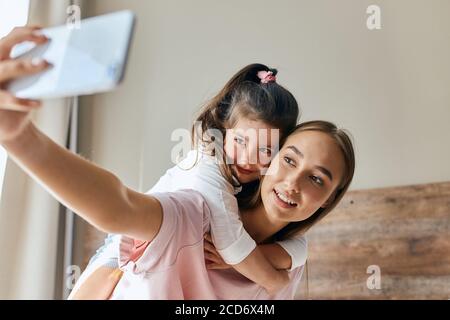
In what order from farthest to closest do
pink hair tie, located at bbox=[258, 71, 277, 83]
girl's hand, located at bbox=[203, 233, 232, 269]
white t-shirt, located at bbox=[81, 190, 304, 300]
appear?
pink hair tie, located at bbox=[258, 71, 277, 83]
girl's hand, located at bbox=[203, 233, 232, 269]
white t-shirt, located at bbox=[81, 190, 304, 300]

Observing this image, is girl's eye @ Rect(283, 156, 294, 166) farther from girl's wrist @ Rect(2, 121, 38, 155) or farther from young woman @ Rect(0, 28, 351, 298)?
girl's wrist @ Rect(2, 121, 38, 155)

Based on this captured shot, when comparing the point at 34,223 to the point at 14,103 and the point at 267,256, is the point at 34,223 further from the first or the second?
the point at 14,103

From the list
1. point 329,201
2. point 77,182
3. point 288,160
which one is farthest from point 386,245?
point 77,182

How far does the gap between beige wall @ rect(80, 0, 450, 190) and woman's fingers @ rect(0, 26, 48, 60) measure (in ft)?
1.29

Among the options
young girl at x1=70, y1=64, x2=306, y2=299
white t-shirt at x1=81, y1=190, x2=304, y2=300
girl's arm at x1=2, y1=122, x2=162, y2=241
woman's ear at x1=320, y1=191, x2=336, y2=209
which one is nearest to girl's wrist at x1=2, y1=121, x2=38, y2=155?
girl's arm at x1=2, y1=122, x2=162, y2=241

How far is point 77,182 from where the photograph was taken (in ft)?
1.65

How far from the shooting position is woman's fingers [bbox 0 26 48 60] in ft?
1.66

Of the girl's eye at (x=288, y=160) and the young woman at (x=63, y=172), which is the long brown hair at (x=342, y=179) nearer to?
the girl's eye at (x=288, y=160)

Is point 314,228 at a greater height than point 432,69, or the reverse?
point 432,69

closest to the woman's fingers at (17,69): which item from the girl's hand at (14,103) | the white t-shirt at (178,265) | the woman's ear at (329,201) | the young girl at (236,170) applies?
the girl's hand at (14,103)

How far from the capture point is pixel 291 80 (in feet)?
2.97

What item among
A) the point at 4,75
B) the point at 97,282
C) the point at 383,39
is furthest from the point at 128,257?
the point at 383,39
